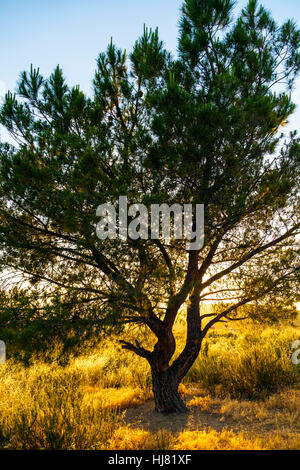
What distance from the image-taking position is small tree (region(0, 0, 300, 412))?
4371 mm

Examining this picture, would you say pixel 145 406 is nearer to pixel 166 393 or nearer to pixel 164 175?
pixel 166 393

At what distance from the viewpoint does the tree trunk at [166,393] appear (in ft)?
20.3

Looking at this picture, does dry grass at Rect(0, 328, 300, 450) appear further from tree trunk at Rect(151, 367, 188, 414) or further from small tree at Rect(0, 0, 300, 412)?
small tree at Rect(0, 0, 300, 412)

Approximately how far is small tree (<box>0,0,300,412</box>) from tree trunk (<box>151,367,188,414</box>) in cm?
3

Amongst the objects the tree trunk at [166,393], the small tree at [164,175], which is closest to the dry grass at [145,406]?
the tree trunk at [166,393]

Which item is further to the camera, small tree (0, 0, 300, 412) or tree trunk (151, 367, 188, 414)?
tree trunk (151, 367, 188, 414)

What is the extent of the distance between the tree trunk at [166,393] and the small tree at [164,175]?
3cm

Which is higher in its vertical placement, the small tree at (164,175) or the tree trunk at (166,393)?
the small tree at (164,175)

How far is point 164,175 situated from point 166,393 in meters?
4.29

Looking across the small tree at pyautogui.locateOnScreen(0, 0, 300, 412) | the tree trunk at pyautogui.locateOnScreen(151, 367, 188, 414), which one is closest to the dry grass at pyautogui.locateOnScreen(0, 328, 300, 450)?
the tree trunk at pyautogui.locateOnScreen(151, 367, 188, 414)

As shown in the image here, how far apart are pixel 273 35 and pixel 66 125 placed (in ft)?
13.1

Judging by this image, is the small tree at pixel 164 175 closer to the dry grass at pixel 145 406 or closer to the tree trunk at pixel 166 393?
the tree trunk at pixel 166 393
